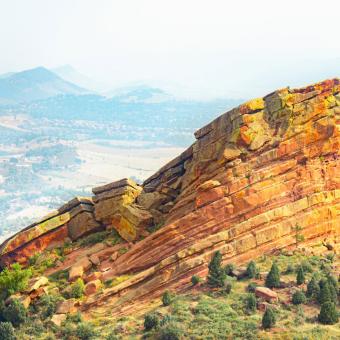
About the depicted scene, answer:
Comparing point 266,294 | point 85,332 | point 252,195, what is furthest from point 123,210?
point 266,294

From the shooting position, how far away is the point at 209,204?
155 feet

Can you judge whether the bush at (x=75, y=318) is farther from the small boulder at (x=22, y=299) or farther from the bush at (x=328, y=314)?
the bush at (x=328, y=314)

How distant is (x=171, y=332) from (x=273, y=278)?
10.2 m

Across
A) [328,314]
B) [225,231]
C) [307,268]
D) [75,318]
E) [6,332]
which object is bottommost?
[328,314]

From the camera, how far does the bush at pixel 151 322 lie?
1433 inches

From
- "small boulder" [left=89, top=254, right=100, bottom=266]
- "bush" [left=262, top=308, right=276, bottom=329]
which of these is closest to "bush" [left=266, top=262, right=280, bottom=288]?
"bush" [left=262, top=308, right=276, bottom=329]

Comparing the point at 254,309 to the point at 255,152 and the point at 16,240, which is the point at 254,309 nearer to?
the point at 255,152

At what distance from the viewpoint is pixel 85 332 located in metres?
38.8

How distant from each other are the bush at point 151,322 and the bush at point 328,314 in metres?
11.4

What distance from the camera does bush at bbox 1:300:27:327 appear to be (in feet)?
145

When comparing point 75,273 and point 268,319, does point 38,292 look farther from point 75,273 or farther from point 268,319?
point 268,319

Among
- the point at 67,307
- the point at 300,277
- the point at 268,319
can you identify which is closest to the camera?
the point at 268,319

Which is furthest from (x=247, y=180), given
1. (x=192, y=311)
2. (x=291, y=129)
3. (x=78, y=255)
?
(x=78, y=255)

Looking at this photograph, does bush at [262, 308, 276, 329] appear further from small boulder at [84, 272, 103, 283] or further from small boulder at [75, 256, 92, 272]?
small boulder at [75, 256, 92, 272]
